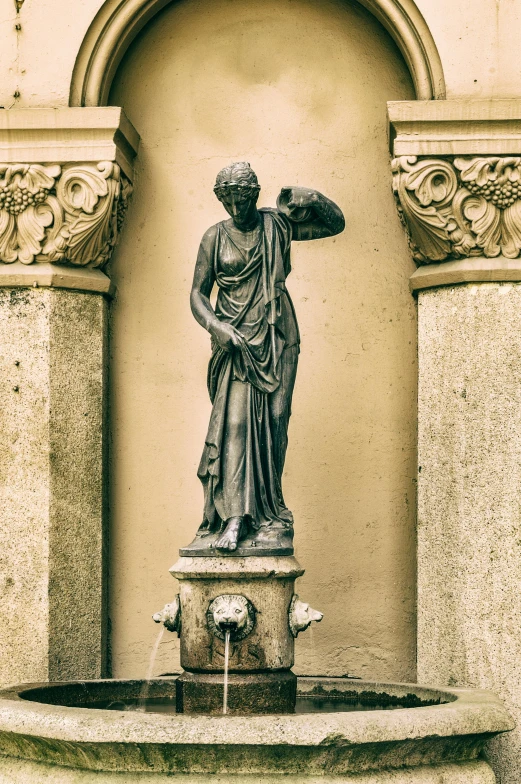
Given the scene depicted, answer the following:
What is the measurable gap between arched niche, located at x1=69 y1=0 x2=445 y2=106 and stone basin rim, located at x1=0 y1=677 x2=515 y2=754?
10.4 ft

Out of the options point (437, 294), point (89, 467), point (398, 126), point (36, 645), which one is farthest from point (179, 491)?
point (398, 126)

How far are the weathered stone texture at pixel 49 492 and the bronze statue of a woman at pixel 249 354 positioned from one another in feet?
3.37

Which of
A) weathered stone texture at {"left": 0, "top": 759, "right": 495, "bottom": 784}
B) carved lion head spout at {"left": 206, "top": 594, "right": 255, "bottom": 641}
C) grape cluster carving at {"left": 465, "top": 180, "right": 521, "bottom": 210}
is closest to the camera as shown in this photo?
weathered stone texture at {"left": 0, "top": 759, "right": 495, "bottom": 784}

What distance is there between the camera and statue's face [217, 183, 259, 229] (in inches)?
259

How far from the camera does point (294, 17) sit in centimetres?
812

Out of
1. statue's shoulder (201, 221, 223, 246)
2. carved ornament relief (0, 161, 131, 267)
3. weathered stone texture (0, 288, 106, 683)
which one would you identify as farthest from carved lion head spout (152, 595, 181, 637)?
carved ornament relief (0, 161, 131, 267)

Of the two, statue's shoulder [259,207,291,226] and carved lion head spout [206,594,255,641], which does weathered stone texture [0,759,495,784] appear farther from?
statue's shoulder [259,207,291,226]

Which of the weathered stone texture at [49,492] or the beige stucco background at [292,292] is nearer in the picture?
the weathered stone texture at [49,492]

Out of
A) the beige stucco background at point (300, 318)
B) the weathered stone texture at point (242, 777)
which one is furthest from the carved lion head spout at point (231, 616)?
the beige stucco background at point (300, 318)

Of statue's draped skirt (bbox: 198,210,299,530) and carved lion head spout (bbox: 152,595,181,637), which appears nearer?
carved lion head spout (bbox: 152,595,181,637)

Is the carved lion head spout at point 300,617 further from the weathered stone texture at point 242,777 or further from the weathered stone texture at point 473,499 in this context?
the weathered stone texture at point 473,499

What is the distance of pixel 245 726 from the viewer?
17.7 feet

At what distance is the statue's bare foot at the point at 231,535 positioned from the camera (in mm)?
6285

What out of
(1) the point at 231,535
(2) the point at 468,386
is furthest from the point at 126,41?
(1) the point at 231,535
